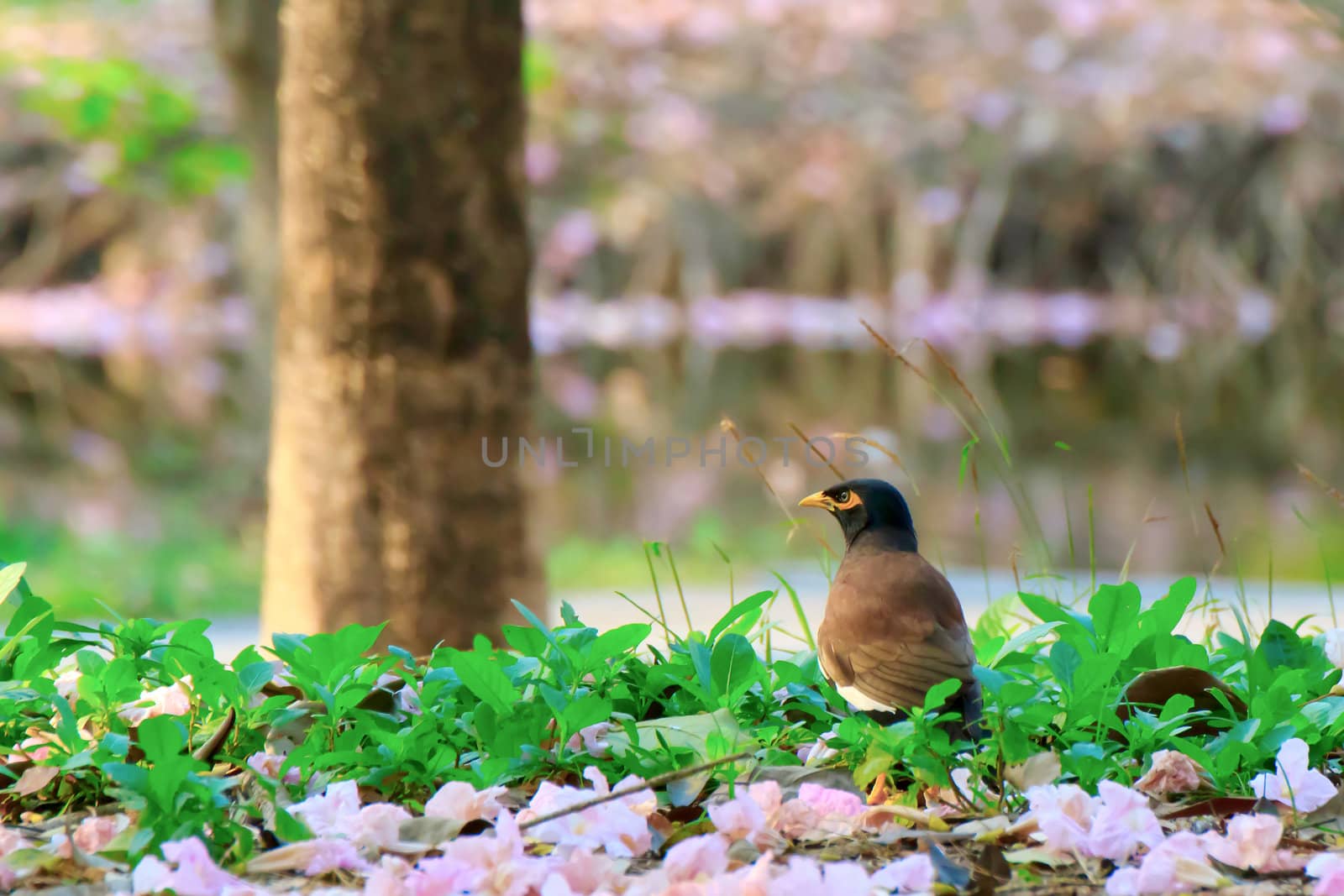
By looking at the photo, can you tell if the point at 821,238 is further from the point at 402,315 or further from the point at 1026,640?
the point at 1026,640

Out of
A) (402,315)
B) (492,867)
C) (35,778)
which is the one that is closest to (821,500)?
(492,867)

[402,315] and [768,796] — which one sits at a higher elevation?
[402,315]

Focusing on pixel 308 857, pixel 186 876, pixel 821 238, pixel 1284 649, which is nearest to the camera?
pixel 186 876

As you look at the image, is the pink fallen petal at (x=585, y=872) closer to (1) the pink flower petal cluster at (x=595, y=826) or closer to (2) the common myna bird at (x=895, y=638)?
(1) the pink flower petal cluster at (x=595, y=826)

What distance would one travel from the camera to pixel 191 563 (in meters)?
5.76

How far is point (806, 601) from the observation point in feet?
13.2

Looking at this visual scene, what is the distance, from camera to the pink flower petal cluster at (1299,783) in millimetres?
1574

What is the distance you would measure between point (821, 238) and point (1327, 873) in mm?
11714

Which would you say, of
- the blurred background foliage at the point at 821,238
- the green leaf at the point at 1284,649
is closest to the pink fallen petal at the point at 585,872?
the green leaf at the point at 1284,649

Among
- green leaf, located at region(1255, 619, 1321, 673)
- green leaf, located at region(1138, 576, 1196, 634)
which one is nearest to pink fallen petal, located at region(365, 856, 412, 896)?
green leaf, located at region(1138, 576, 1196, 634)

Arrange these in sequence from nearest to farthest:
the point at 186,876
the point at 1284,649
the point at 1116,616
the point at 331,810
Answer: the point at 186,876 < the point at 331,810 < the point at 1116,616 < the point at 1284,649

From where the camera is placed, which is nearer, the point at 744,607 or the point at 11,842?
the point at 11,842

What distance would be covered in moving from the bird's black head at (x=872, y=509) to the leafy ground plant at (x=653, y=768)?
135mm

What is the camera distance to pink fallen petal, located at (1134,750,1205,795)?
1.64 meters
